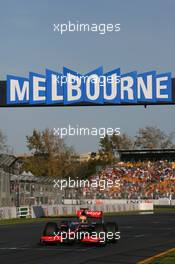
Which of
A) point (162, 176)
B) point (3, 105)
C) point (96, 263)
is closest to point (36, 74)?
point (3, 105)

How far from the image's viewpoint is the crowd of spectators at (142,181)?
56375 mm

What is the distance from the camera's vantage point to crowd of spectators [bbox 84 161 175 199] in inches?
2219

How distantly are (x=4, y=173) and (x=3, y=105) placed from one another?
18.7 m

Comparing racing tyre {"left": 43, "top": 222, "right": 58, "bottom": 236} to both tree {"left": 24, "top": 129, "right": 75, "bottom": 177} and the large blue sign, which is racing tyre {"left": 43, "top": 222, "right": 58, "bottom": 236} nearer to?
the large blue sign

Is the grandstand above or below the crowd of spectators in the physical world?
above

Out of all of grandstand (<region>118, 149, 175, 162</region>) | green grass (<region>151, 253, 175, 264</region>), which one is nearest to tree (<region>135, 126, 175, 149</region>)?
grandstand (<region>118, 149, 175, 162</region>)

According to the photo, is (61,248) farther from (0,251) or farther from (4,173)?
(4,173)

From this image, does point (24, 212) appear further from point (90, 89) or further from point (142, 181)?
point (90, 89)

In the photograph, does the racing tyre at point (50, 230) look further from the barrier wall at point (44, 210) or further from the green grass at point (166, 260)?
the barrier wall at point (44, 210)

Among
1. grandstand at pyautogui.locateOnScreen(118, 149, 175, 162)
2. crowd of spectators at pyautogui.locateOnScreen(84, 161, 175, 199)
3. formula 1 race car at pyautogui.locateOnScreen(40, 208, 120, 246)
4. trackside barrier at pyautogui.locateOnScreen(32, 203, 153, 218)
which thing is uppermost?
grandstand at pyautogui.locateOnScreen(118, 149, 175, 162)

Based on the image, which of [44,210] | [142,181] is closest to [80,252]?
[44,210]

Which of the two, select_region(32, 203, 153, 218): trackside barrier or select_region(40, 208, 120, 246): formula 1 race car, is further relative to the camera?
select_region(32, 203, 153, 218): trackside barrier

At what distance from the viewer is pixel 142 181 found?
61.1 meters

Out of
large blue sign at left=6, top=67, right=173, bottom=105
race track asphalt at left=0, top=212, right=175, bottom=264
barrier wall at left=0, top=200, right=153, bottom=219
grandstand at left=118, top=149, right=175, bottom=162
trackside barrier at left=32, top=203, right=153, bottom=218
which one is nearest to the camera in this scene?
race track asphalt at left=0, top=212, right=175, bottom=264
